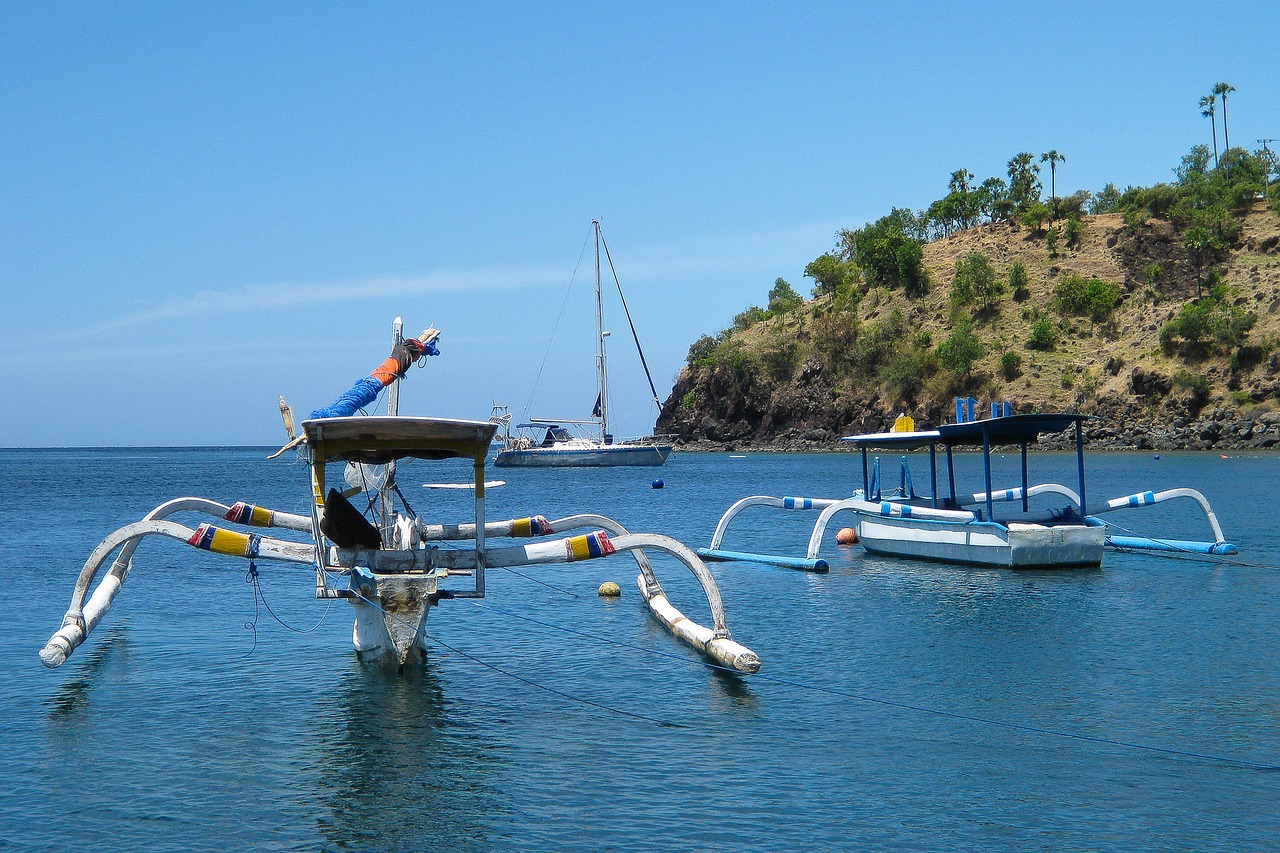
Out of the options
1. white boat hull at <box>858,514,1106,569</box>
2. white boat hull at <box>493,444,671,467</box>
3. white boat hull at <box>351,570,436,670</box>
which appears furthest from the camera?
white boat hull at <box>493,444,671,467</box>

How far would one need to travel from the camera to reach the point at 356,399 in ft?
64.6

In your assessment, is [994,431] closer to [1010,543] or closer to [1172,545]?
[1010,543]

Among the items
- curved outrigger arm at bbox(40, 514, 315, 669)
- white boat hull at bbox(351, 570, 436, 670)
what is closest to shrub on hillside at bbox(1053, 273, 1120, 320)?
white boat hull at bbox(351, 570, 436, 670)

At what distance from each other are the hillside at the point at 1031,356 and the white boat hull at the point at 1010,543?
238ft

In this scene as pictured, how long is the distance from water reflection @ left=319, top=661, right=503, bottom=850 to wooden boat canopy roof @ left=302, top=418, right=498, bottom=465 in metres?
3.37

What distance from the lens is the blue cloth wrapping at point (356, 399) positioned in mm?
18797

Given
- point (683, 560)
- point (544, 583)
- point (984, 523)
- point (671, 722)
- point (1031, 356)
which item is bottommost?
point (671, 722)

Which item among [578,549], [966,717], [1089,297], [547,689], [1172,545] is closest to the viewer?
[966,717]

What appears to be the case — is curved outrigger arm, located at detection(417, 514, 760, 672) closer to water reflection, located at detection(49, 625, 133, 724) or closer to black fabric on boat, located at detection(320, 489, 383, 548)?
black fabric on boat, located at detection(320, 489, 383, 548)

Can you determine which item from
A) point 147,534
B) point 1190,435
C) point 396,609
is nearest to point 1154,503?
point 396,609

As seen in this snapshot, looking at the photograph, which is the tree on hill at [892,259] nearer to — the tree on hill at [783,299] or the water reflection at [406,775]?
the tree on hill at [783,299]

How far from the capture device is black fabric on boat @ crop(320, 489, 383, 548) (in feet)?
49.5

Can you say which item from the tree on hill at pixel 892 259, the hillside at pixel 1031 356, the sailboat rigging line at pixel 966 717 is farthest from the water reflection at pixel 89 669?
the tree on hill at pixel 892 259

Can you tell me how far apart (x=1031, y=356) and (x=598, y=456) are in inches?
1846
